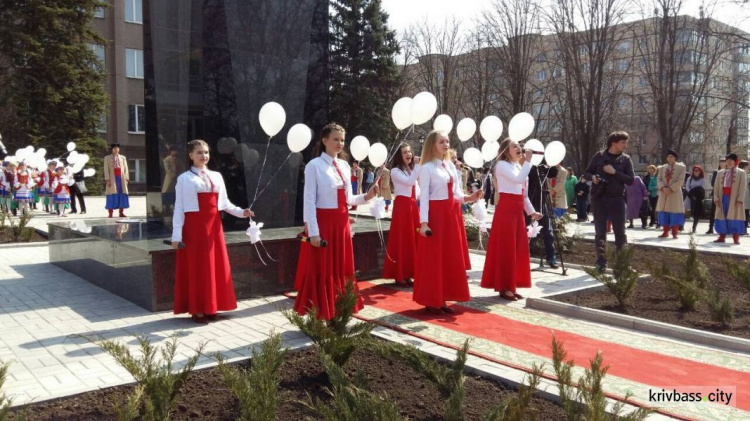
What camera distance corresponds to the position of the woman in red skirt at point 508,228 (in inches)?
286

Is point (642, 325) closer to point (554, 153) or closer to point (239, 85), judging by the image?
point (554, 153)

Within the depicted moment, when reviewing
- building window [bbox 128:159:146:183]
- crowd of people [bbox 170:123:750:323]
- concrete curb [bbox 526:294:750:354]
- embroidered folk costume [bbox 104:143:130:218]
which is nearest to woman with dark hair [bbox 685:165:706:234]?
crowd of people [bbox 170:123:750:323]

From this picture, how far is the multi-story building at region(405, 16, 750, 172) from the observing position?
2850cm

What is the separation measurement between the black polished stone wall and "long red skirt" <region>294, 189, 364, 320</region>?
10.4 feet

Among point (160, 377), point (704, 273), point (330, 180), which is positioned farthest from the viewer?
point (704, 273)

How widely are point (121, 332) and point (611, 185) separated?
6.69 metres

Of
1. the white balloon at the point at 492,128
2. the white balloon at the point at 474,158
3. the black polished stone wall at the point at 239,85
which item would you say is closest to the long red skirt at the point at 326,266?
the white balloon at the point at 492,128

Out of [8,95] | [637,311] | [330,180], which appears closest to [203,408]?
[330,180]

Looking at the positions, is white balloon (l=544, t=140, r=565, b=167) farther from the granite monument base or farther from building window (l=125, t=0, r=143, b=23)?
building window (l=125, t=0, r=143, b=23)

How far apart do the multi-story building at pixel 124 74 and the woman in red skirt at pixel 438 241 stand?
33.4 m

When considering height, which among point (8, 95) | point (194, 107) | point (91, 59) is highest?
point (91, 59)

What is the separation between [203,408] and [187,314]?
2889mm

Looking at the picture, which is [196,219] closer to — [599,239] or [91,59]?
[599,239]

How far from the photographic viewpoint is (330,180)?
19.2 feet
